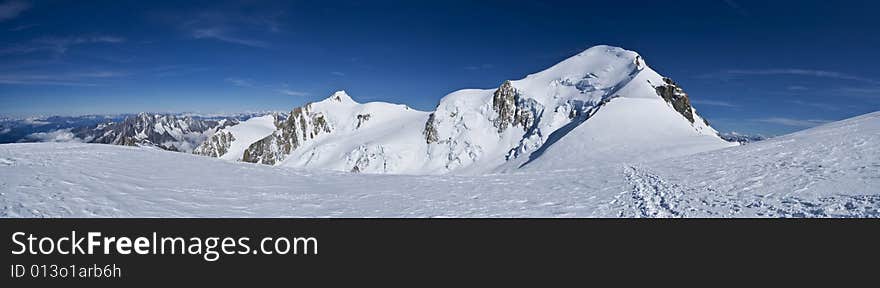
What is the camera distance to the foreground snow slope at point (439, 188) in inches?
454

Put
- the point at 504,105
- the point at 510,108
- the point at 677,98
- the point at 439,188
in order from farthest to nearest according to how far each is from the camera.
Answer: the point at 504,105 → the point at 510,108 → the point at 677,98 → the point at 439,188

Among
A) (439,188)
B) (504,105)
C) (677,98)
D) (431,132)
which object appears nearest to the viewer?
(439,188)

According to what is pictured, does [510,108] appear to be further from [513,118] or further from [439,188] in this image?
[439,188]

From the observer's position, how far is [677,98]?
114375 mm

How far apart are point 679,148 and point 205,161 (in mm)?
44815

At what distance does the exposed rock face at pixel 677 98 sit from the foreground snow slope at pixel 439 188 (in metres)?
97.9

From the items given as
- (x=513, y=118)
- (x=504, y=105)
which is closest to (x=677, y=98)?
(x=513, y=118)

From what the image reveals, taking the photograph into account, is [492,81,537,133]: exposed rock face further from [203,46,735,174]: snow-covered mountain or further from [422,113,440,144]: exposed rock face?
[422,113,440,144]: exposed rock face

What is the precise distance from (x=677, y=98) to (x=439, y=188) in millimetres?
119717

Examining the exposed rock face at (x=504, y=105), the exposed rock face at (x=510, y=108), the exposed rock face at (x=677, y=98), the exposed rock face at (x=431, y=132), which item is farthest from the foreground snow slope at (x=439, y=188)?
the exposed rock face at (x=431, y=132)

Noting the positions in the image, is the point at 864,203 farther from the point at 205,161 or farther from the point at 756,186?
the point at 205,161
